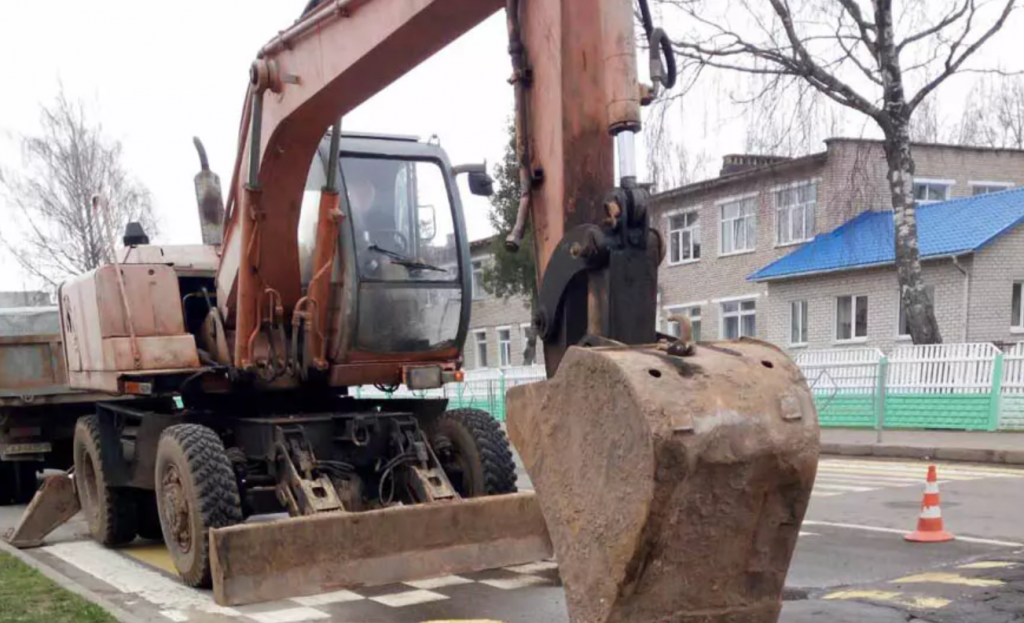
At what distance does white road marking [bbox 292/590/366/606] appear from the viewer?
21.8 feet

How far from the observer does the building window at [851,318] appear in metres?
26.7

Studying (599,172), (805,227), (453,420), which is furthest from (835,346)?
(599,172)

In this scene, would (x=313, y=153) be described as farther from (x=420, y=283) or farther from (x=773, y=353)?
(x=773, y=353)

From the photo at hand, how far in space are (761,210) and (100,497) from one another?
2329 centimetres

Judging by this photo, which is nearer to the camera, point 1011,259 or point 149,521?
point 149,521

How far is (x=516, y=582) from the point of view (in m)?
6.95

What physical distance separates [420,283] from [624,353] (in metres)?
4.36

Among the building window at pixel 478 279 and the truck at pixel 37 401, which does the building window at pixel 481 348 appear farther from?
the truck at pixel 37 401

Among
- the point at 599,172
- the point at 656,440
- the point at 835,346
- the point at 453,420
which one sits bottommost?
the point at 835,346

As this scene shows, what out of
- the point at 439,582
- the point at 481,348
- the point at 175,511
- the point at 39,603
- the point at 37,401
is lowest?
the point at 481,348

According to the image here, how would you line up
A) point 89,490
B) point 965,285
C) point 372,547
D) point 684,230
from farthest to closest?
point 684,230
point 965,285
point 89,490
point 372,547

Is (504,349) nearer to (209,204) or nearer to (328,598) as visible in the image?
(209,204)

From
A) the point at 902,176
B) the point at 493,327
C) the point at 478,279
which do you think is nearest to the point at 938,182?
the point at 902,176

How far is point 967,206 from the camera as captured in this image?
25.5 m
